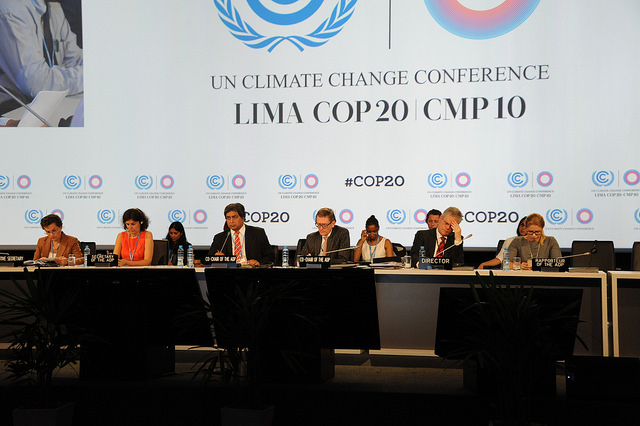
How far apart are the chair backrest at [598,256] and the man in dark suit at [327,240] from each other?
1.85 m

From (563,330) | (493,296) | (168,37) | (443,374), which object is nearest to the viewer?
(493,296)

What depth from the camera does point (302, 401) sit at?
2990 mm

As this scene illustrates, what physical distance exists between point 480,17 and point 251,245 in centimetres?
298

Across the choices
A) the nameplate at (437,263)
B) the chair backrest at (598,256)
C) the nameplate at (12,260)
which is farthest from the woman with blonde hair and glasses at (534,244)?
the nameplate at (12,260)

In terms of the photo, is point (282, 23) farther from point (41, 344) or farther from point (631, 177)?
point (41, 344)

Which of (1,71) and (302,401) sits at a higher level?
(1,71)

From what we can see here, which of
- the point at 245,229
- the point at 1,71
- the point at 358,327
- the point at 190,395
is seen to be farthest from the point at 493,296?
the point at 1,71

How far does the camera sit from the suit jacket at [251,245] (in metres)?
5.07

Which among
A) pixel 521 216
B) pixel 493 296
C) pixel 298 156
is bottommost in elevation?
pixel 493 296

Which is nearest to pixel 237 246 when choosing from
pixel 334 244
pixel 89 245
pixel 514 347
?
pixel 334 244

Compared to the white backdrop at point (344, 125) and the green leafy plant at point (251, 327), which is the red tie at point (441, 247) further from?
the green leafy plant at point (251, 327)

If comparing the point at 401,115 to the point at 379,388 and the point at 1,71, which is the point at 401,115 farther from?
the point at 1,71

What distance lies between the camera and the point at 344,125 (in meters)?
6.23

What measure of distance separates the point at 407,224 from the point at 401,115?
102cm
